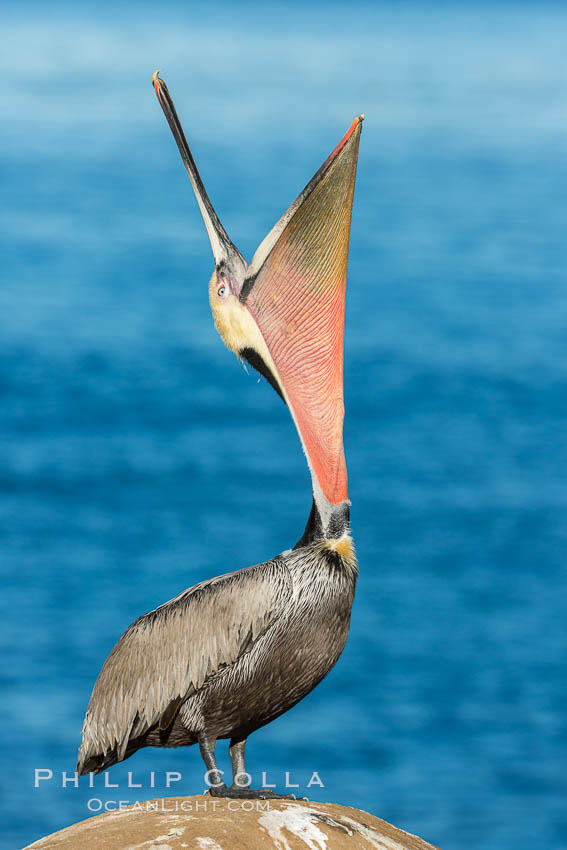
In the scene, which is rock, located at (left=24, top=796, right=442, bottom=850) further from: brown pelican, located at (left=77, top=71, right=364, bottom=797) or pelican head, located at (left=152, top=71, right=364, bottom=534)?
pelican head, located at (left=152, top=71, right=364, bottom=534)

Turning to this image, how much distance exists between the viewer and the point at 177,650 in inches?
208

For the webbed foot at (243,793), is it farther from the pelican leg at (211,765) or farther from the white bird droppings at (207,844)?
the white bird droppings at (207,844)

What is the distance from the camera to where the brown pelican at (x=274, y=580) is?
202 inches

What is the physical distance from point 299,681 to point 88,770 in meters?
1.12

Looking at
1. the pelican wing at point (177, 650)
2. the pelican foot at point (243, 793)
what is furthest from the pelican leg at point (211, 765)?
the pelican wing at point (177, 650)

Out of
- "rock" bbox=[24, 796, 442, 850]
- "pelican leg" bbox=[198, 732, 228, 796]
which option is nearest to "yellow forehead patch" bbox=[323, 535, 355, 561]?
"pelican leg" bbox=[198, 732, 228, 796]

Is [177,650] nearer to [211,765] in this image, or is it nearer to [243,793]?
[211,765]

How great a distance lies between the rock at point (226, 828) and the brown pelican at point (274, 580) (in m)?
0.12

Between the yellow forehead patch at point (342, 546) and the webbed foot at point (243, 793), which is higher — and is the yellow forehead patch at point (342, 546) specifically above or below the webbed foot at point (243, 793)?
above

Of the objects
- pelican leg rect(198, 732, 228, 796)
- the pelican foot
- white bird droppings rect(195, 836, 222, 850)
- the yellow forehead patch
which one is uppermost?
the yellow forehead patch

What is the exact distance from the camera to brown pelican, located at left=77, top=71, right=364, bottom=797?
5.13 m

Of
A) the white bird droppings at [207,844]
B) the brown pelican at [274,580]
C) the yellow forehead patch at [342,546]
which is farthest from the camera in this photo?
the yellow forehead patch at [342,546]

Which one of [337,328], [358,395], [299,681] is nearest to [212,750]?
[299,681]

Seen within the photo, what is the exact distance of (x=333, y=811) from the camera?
5273mm
